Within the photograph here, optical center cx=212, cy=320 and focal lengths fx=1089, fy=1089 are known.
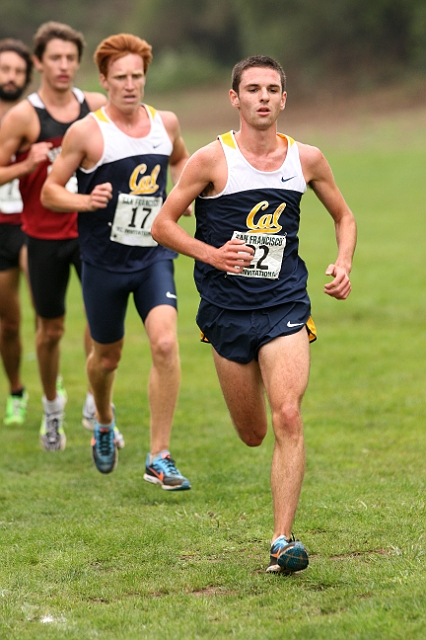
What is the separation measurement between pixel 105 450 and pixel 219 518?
1.48 m

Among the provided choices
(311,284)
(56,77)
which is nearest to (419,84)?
(311,284)

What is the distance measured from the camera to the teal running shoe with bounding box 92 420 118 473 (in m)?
7.39

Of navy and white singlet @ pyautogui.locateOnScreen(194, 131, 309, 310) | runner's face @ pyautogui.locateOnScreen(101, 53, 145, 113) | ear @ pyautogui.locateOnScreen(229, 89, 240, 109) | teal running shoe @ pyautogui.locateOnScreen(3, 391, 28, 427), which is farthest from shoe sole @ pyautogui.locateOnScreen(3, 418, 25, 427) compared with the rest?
ear @ pyautogui.locateOnScreen(229, 89, 240, 109)

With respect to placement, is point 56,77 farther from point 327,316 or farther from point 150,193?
point 327,316

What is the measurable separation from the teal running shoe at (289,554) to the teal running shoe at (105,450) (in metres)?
2.61

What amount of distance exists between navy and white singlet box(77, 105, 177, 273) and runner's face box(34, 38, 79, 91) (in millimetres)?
959

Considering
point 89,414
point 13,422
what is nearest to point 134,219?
point 89,414

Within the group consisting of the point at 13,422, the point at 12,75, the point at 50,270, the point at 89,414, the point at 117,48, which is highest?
the point at 117,48

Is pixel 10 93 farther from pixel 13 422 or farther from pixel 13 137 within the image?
pixel 13 422

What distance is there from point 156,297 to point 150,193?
26.1 inches

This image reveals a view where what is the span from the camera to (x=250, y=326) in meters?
5.45

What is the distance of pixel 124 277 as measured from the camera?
695cm

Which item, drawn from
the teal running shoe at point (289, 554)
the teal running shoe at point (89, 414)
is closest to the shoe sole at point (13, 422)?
the teal running shoe at point (89, 414)

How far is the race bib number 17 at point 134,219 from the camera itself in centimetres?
686
